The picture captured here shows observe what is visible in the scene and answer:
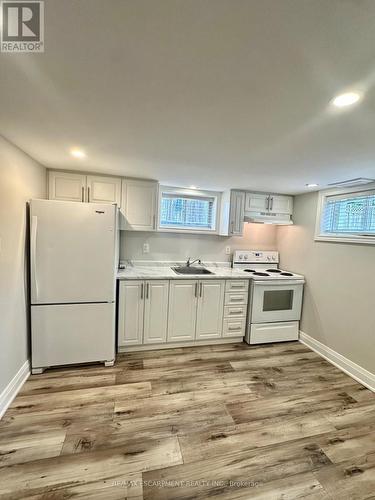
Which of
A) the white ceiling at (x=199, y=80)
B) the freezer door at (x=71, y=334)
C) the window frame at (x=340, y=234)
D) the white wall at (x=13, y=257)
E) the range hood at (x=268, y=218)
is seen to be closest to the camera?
the white ceiling at (x=199, y=80)

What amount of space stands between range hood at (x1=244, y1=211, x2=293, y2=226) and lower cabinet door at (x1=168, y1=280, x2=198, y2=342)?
1.32 metres

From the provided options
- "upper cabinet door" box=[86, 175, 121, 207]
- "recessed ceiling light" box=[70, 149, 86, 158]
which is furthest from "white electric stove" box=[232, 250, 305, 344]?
"recessed ceiling light" box=[70, 149, 86, 158]

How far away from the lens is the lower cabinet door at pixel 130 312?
2715 millimetres

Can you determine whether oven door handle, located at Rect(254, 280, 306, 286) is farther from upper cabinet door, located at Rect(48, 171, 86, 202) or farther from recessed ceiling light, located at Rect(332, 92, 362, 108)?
upper cabinet door, located at Rect(48, 171, 86, 202)

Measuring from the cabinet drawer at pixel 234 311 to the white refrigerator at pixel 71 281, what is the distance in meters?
1.48

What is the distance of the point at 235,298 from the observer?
10.2ft

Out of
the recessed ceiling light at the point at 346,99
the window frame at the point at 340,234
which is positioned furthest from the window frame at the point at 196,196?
the recessed ceiling light at the point at 346,99

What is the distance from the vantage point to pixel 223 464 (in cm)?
149

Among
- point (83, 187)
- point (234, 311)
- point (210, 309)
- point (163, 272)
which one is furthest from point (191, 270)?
point (83, 187)

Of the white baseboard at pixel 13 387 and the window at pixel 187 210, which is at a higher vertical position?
the window at pixel 187 210

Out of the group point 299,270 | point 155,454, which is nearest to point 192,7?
point 155,454

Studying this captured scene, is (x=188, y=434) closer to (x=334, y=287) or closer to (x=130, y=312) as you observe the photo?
(x=130, y=312)

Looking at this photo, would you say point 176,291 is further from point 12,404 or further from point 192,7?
point 192,7

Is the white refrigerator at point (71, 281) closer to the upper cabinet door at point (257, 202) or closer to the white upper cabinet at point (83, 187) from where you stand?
the white upper cabinet at point (83, 187)
